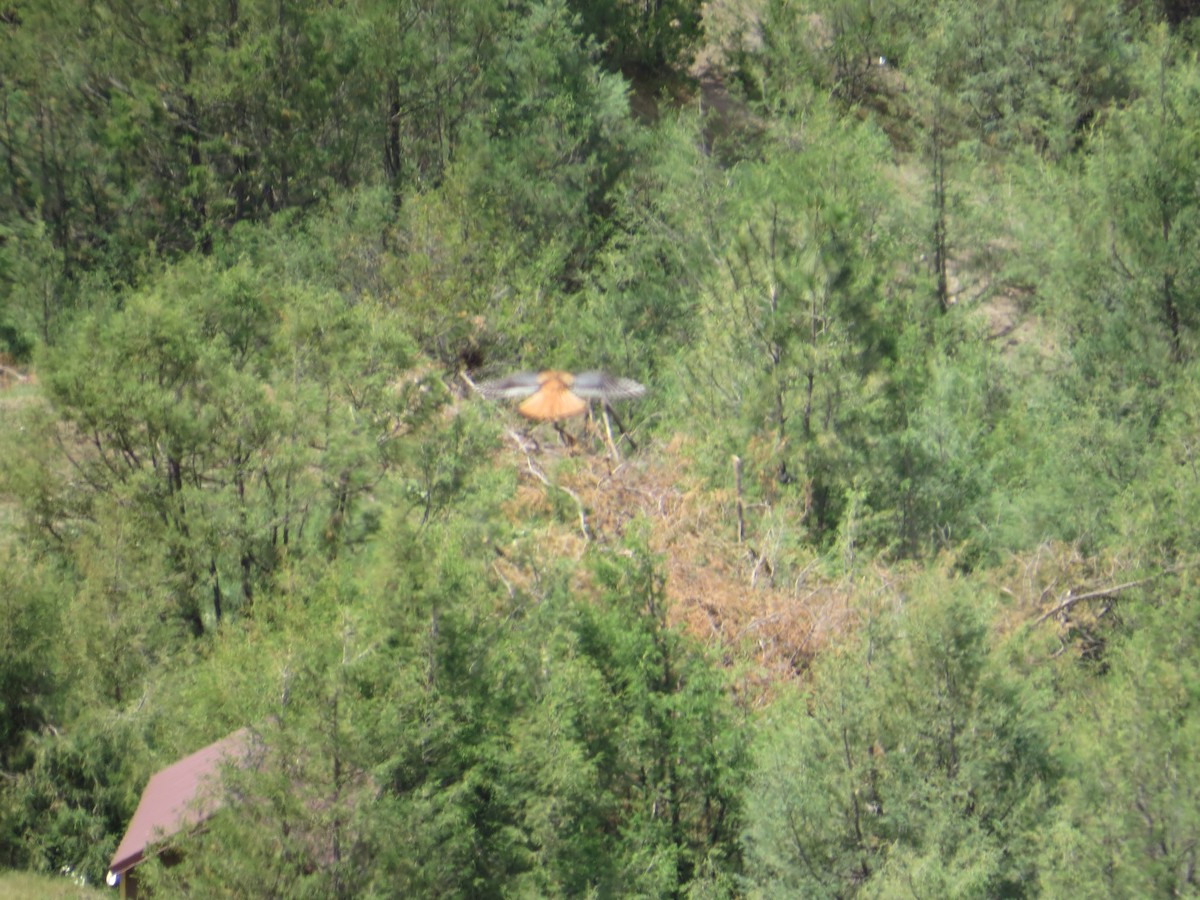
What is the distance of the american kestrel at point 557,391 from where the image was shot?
24953 mm

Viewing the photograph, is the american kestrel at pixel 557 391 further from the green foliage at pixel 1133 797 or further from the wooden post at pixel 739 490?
the green foliage at pixel 1133 797

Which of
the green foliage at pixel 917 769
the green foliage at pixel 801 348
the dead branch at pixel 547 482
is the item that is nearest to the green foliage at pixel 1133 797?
the green foliage at pixel 917 769

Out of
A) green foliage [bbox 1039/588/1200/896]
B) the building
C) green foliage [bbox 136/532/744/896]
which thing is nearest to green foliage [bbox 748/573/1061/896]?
green foliage [bbox 1039/588/1200/896]

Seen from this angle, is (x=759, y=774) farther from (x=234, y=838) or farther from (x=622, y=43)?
(x=622, y=43)

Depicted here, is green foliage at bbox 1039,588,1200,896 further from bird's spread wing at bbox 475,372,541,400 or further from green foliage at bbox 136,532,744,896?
bird's spread wing at bbox 475,372,541,400

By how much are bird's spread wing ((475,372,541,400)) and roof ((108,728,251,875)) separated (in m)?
9.93

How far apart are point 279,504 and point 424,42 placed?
1753 centimetres

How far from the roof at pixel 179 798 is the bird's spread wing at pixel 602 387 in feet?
34.9

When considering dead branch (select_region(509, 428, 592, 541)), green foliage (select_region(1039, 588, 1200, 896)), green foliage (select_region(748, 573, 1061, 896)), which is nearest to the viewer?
green foliage (select_region(1039, 588, 1200, 896))

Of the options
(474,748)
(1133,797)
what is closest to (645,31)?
(474,748)

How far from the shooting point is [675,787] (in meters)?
16.9

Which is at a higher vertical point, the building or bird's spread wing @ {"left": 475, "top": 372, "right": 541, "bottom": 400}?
bird's spread wing @ {"left": 475, "top": 372, "right": 541, "bottom": 400}

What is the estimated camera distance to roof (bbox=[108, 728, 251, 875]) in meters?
14.4

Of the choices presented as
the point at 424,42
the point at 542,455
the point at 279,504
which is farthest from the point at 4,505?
the point at 424,42
